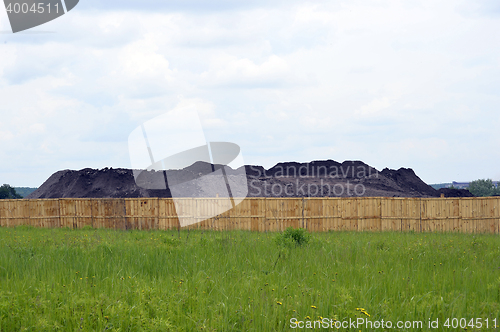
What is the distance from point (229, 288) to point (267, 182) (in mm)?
30868

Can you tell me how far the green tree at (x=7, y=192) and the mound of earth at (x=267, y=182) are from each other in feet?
21.0

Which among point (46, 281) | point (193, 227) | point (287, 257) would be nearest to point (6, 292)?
point (46, 281)

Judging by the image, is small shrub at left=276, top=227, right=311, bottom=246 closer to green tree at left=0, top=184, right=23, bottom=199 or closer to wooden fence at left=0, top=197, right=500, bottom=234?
wooden fence at left=0, top=197, right=500, bottom=234

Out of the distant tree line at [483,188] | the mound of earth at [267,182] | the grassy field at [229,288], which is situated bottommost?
the distant tree line at [483,188]

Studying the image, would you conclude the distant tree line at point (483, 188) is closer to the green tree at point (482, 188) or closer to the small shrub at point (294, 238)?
the green tree at point (482, 188)

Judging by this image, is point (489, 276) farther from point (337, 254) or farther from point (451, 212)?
point (451, 212)

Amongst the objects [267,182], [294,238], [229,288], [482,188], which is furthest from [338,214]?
[482,188]

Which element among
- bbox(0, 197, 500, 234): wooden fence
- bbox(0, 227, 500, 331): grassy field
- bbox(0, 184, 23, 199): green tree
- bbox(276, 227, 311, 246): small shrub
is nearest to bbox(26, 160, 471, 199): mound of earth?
bbox(0, 184, 23, 199): green tree

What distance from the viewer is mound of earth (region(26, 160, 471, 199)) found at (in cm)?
3155

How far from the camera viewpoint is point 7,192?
40.5 m

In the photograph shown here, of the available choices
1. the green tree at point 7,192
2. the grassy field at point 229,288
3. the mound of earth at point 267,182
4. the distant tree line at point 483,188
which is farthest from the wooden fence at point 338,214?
the distant tree line at point 483,188

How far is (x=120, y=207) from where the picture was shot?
18.0m

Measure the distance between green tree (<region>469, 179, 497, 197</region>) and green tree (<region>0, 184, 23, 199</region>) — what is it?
190ft

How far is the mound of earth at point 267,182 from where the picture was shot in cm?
3155
